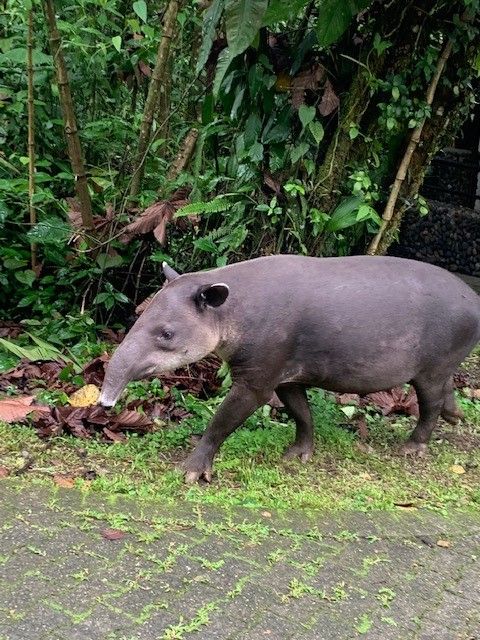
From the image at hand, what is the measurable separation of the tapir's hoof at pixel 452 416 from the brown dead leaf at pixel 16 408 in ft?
7.99

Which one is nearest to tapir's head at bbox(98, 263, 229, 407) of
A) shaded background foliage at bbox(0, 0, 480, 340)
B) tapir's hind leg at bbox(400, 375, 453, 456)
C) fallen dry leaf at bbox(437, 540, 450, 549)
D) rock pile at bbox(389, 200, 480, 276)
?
tapir's hind leg at bbox(400, 375, 453, 456)

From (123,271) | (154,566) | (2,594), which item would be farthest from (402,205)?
(2,594)

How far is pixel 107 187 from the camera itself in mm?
6262

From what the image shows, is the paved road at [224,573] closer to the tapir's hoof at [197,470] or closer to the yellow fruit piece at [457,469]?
the tapir's hoof at [197,470]

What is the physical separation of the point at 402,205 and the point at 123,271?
2.23 m

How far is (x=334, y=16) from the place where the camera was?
4.73m

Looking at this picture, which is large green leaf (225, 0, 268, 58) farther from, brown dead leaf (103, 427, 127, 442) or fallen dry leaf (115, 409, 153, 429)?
brown dead leaf (103, 427, 127, 442)

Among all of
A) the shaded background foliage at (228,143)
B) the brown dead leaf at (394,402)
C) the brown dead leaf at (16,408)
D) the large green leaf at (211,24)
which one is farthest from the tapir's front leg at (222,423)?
the large green leaf at (211,24)

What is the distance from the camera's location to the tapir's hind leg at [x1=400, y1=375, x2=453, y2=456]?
4277 millimetres

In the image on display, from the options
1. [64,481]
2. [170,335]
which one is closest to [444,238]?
[170,335]

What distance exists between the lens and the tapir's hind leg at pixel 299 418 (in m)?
4.27

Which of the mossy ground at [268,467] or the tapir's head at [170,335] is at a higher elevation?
the tapir's head at [170,335]

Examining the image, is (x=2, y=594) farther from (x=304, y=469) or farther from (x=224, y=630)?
(x=304, y=469)

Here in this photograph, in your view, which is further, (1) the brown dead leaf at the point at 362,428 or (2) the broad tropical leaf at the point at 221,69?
(1) the brown dead leaf at the point at 362,428
